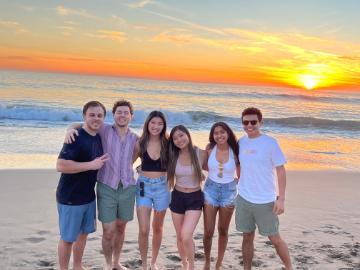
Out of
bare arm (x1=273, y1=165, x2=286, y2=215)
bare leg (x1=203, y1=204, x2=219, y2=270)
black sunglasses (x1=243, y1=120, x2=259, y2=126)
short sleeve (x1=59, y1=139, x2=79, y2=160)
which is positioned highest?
black sunglasses (x1=243, y1=120, x2=259, y2=126)

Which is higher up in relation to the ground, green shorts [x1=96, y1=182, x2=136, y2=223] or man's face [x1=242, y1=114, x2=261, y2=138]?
man's face [x1=242, y1=114, x2=261, y2=138]

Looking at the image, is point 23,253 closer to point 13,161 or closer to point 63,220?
point 63,220

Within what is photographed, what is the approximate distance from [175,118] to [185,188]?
21.4 metres

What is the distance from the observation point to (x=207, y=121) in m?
26.0

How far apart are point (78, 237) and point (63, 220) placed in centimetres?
45

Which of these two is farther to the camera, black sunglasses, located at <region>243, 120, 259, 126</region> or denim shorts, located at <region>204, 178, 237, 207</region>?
denim shorts, located at <region>204, 178, 237, 207</region>

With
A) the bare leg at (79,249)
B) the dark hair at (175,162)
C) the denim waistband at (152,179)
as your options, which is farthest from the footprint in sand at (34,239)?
the dark hair at (175,162)

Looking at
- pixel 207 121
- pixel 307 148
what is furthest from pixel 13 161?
pixel 207 121

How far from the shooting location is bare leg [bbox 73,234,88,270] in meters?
4.67

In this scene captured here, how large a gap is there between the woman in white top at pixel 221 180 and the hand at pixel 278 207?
1.64 feet

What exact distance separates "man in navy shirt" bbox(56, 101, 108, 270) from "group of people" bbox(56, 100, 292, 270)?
1cm

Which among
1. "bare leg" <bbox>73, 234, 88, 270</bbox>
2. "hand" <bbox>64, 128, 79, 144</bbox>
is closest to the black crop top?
"hand" <bbox>64, 128, 79, 144</bbox>

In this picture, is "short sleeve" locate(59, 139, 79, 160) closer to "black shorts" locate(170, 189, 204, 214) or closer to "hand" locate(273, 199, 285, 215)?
"black shorts" locate(170, 189, 204, 214)

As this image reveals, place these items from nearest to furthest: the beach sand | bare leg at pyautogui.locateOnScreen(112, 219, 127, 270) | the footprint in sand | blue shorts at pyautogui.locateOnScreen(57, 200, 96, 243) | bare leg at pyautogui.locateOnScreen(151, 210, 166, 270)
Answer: blue shorts at pyautogui.locateOnScreen(57, 200, 96, 243), bare leg at pyautogui.locateOnScreen(151, 210, 166, 270), bare leg at pyautogui.locateOnScreen(112, 219, 127, 270), the beach sand, the footprint in sand
